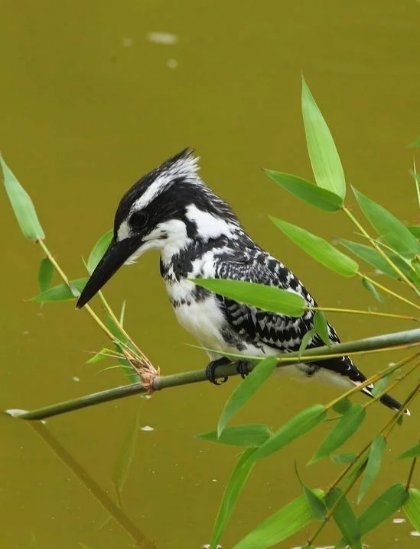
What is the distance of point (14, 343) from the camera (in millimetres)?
4406

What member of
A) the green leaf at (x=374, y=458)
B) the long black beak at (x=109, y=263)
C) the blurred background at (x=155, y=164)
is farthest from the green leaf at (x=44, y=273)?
the green leaf at (x=374, y=458)

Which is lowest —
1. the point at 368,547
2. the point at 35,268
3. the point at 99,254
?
the point at 368,547

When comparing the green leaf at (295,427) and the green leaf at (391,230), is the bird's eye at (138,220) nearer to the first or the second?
the green leaf at (391,230)

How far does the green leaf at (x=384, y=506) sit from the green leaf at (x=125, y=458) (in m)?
0.97

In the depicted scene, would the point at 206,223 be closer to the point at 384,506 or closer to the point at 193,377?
the point at 193,377

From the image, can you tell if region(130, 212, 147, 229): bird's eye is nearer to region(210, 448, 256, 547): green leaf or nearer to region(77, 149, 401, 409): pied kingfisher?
region(77, 149, 401, 409): pied kingfisher

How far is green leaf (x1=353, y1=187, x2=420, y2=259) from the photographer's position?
2.86 m

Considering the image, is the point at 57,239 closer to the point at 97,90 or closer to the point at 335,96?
the point at 97,90

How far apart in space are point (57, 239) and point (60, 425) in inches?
37.3

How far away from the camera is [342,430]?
285cm

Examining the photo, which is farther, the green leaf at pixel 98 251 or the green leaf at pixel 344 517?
the green leaf at pixel 98 251

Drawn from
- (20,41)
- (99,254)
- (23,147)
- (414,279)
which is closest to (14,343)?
(99,254)

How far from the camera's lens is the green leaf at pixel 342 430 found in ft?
9.34

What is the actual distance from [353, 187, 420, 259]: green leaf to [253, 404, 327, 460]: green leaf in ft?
1.20
